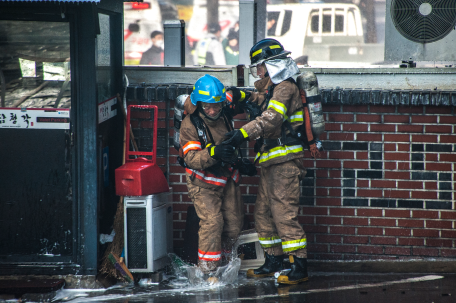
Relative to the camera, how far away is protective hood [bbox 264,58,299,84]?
419 centimetres

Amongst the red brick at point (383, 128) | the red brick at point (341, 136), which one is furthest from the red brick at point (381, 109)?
the red brick at point (341, 136)

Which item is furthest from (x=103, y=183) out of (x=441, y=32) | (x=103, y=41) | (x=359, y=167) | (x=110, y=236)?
(x=441, y=32)

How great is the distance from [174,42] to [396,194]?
268 cm

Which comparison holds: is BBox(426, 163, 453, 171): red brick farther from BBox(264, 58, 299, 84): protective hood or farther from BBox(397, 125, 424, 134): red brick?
BBox(264, 58, 299, 84): protective hood

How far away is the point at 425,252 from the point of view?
467 centimetres

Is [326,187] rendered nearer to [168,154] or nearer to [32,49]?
[168,154]

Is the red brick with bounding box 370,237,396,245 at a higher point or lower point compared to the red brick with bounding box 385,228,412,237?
lower

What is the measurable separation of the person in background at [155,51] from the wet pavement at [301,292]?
8.24 m

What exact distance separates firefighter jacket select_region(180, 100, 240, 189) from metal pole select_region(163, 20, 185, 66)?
1.09m

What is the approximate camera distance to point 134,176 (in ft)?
13.8

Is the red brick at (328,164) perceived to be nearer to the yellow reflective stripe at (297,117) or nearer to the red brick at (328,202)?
the red brick at (328,202)

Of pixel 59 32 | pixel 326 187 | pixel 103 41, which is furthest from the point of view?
pixel 326 187

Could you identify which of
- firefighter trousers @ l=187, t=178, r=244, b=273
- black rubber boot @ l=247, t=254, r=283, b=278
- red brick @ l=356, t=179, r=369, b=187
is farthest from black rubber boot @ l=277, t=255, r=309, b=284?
red brick @ l=356, t=179, r=369, b=187

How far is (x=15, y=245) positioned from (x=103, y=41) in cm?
199
